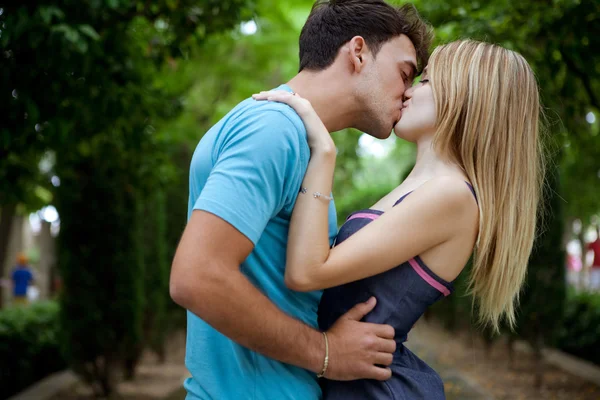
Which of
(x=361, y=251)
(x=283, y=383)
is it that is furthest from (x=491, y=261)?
(x=283, y=383)

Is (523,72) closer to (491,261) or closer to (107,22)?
(491,261)

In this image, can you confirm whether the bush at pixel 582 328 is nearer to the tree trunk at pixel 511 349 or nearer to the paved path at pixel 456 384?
the tree trunk at pixel 511 349

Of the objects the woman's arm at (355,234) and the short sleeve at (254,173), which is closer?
the short sleeve at (254,173)

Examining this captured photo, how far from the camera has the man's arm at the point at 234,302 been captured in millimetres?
1966

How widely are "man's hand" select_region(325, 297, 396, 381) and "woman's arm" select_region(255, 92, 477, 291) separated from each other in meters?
0.14

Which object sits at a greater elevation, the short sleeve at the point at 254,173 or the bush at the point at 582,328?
the short sleeve at the point at 254,173

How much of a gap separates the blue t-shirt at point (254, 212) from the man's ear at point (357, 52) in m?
0.44

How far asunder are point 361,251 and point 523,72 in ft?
3.02

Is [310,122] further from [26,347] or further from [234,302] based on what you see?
[26,347]

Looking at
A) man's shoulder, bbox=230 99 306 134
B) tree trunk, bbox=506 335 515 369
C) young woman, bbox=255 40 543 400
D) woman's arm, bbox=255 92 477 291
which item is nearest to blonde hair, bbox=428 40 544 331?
young woman, bbox=255 40 543 400

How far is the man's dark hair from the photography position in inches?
103

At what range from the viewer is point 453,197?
2.39 metres

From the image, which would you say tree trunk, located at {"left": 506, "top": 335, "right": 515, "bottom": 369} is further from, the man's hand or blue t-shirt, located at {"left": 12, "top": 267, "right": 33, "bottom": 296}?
blue t-shirt, located at {"left": 12, "top": 267, "right": 33, "bottom": 296}

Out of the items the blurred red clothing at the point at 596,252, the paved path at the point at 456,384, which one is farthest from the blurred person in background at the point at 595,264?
the paved path at the point at 456,384
